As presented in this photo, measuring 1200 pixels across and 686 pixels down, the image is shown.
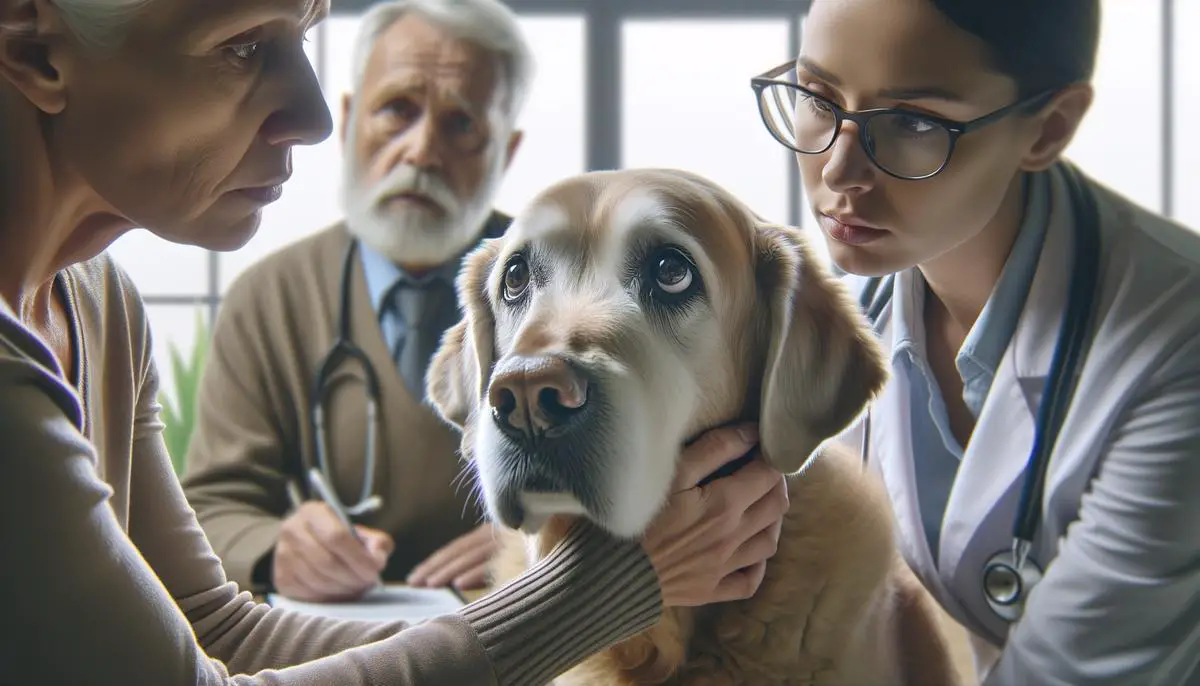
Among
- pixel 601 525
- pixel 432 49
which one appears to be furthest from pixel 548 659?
pixel 432 49

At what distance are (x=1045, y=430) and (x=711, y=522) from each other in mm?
366

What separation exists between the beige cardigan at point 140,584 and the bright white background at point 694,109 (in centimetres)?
68

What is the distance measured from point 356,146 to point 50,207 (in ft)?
3.03

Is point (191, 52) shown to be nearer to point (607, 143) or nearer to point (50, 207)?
point (50, 207)

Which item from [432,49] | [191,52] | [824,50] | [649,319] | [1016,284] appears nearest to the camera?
[191,52]

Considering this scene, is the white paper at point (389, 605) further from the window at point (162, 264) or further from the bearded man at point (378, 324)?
the window at point (162, 264)

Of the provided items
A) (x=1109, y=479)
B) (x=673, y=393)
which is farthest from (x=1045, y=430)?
(x=673, y=393)

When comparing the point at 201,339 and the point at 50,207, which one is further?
the point at 201,339

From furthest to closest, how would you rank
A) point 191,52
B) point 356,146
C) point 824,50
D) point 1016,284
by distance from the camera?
1. point 356,146
2. point 1016,284
3. point 824,50
4. point 191,52

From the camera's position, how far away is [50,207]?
0.66m

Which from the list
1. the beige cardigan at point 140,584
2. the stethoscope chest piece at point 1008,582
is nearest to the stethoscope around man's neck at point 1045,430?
the stethoscope chest piece at point 1008,582

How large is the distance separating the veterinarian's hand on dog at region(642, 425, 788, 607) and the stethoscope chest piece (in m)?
0.27

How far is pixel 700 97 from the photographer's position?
1.73 metres

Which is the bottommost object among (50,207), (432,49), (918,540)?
(918,540)
